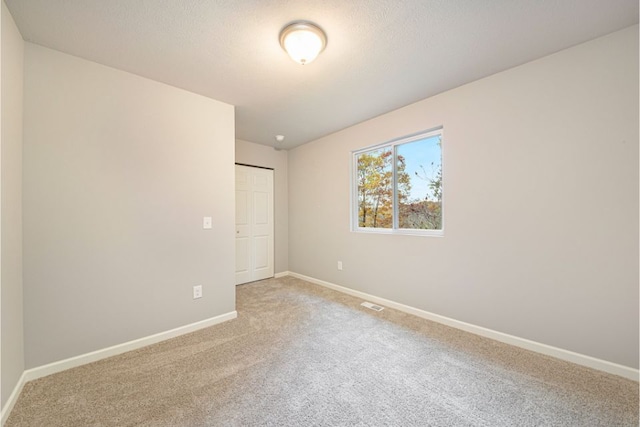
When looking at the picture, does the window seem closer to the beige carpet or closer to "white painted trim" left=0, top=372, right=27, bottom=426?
the beige carpet

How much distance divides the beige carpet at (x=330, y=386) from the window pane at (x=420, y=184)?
3.87 ft

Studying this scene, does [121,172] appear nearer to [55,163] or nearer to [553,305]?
[55,163]

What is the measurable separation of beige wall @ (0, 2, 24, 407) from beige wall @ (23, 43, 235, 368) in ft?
0.25

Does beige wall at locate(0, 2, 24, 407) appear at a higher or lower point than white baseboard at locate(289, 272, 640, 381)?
higher

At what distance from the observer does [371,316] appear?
8.95 feet

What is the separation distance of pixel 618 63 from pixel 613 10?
365mm

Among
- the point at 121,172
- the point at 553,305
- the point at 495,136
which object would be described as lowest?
the point at 553,305

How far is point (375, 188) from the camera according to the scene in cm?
333

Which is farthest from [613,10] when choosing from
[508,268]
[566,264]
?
[508,268]

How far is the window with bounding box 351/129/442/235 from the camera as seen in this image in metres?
2.72

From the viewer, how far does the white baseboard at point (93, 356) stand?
1521mm

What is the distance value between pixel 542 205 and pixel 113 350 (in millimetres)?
3687

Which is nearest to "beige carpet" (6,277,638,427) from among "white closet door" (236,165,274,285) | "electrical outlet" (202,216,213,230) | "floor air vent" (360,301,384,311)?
"floor air vent" (360,301,384,311)

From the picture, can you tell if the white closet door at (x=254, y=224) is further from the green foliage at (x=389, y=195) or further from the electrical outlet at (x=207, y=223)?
the green foliage at (x=389, y=195)
